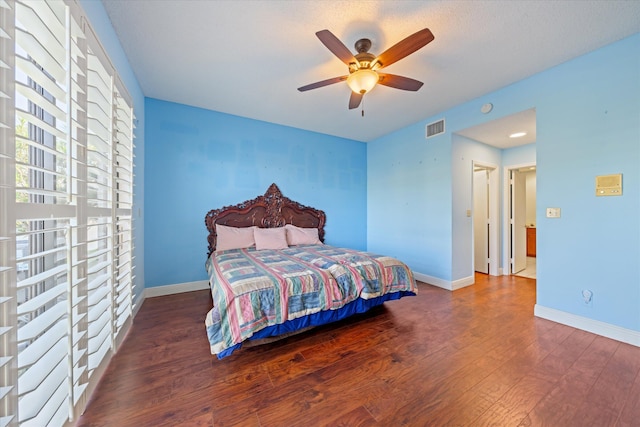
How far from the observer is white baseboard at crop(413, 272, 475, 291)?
3.50 metres

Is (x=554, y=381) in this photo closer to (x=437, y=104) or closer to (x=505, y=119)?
(x=505, y=119)

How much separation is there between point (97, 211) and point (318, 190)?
3.39m

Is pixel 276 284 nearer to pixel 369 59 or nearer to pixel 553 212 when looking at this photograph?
pixel 369 59

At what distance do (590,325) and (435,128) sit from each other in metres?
2.95

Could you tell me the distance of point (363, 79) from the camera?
2.05 meters

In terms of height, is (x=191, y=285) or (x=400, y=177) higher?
(x=400, y=177)

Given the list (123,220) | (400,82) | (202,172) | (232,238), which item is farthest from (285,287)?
(202,172)

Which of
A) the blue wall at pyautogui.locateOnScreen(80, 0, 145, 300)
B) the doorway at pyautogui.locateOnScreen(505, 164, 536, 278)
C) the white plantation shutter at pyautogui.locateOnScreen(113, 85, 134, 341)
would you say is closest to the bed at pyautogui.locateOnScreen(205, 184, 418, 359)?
the white plantation shutter at pyautogui.locateOnScreen(113, 85, 134, 341)

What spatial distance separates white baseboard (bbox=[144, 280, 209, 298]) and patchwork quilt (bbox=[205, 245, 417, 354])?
100cm

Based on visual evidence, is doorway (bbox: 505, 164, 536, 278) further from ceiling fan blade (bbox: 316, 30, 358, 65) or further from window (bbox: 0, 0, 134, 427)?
window (bbox: 0, 0, 134, 427)

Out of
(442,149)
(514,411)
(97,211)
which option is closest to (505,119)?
(442,149)

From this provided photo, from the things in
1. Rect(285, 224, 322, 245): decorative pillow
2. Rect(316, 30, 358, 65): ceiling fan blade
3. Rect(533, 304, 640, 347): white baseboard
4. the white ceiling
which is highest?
the white ceiling

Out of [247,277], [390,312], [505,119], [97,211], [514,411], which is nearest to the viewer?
[514,411]

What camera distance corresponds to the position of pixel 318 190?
4535 millimetres
